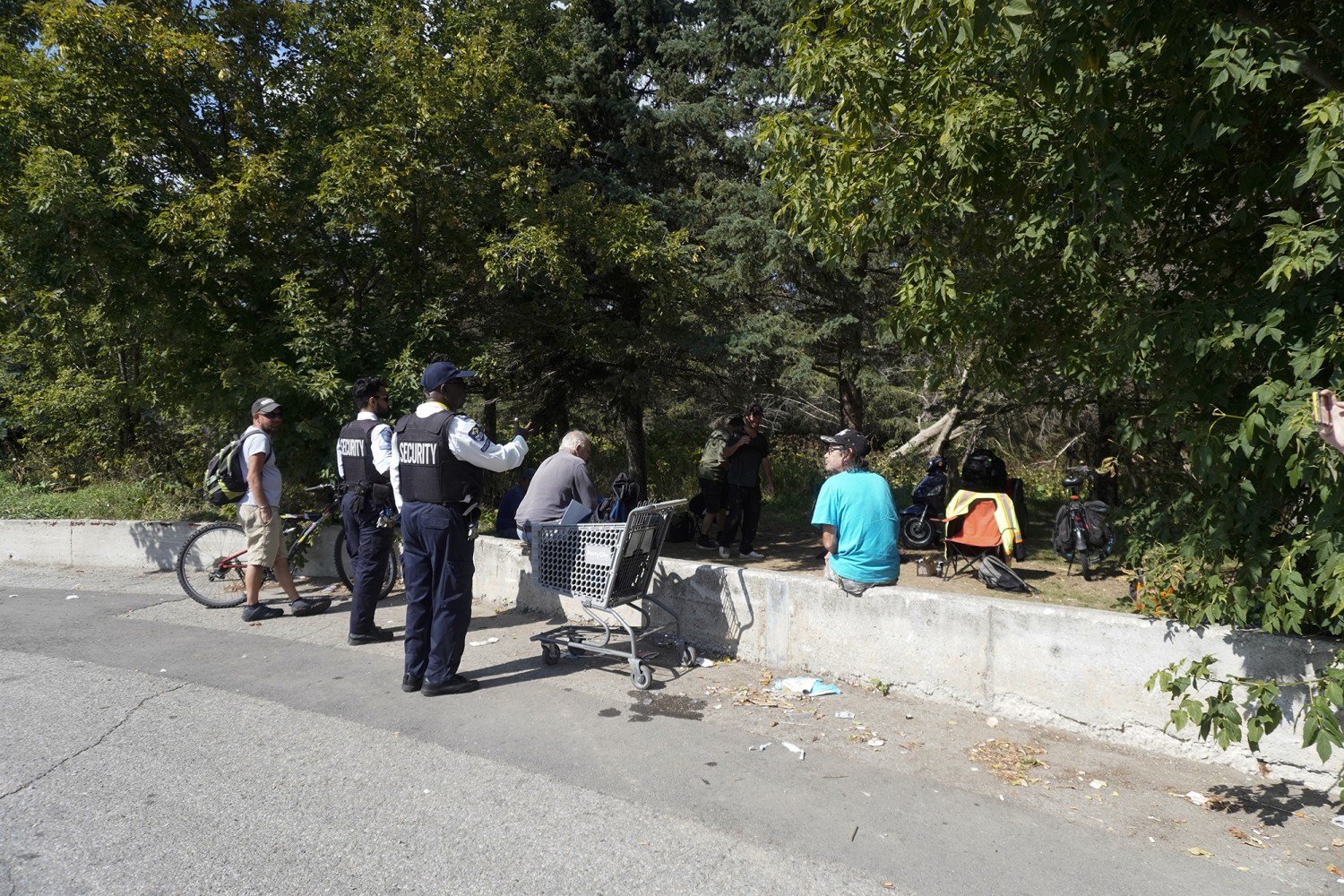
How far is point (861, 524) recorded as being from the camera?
214 inches

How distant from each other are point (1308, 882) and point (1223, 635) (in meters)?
1.18

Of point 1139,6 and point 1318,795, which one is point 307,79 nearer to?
point 1139,6

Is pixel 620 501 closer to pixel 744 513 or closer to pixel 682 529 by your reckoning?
pixel 744 513

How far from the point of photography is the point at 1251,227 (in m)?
4.24

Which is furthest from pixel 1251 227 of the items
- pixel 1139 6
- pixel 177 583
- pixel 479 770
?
pixel 177 583

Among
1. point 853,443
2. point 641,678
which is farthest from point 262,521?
point 853,443

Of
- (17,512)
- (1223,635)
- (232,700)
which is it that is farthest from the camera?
(17,512)

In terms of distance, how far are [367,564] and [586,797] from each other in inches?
139

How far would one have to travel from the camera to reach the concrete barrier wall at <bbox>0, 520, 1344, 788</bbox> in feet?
13.5

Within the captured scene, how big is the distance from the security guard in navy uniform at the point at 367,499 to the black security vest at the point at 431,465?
3.84ft

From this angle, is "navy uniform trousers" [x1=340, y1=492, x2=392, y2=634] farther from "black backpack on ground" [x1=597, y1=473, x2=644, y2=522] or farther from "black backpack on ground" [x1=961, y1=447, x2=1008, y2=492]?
"black backpack on ground" [x1=961, y1=447, x2=1008, y2=492]


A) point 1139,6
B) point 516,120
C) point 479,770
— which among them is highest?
point 516,120

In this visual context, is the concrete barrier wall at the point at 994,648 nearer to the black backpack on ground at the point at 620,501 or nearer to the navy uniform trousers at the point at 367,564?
the black backpack on ground at the point at 620,501

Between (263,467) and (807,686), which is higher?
(263,467)
